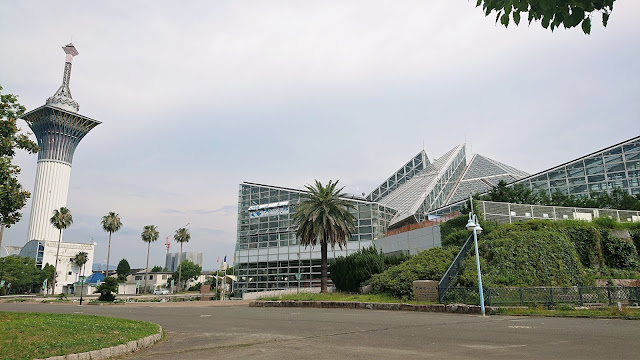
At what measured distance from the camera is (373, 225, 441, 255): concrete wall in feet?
118

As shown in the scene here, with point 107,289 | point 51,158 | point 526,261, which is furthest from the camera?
point 51,158

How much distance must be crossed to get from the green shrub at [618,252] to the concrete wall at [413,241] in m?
12.3

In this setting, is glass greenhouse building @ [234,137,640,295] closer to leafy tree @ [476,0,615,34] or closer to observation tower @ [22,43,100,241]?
leafy tree @ [476,0,615,34]

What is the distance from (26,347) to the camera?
8508mm

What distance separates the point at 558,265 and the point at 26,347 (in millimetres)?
23548

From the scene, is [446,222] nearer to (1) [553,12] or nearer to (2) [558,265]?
(2) [558,265]

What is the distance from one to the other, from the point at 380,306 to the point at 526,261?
27.2 ft

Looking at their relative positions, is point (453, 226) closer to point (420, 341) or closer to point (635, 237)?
point (635, 237)

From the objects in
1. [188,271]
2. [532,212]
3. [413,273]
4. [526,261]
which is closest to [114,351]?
[413,273]

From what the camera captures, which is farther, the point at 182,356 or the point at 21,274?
the point at 21,274

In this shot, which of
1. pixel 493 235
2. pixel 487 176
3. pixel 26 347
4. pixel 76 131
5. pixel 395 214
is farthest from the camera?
pixel 76 131

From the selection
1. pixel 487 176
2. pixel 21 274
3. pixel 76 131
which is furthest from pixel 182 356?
pixel 76 131

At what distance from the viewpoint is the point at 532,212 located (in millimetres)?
29281

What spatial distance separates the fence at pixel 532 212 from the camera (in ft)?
95.1
